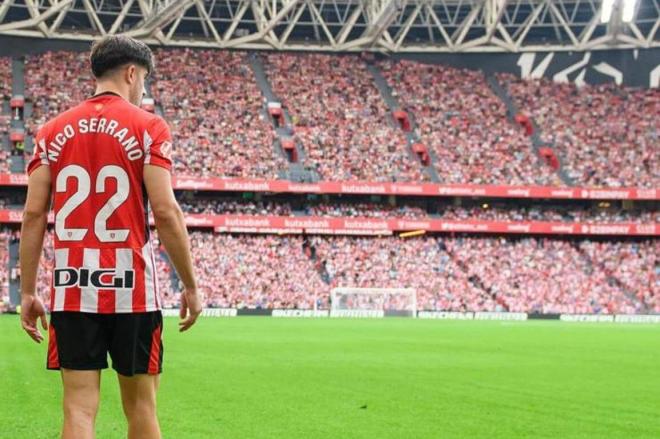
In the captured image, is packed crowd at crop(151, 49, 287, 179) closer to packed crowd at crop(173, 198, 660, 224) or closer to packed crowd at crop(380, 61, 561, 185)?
packed crowd at crop(173, 198, 660, 224)

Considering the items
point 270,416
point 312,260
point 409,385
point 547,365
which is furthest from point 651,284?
point 270,416

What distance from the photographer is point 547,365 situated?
20.0 meters

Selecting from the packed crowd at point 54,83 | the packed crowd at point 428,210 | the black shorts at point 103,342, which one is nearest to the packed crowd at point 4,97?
the packed crowd at point 54,83

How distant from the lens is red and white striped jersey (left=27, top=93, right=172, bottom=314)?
18.0ft

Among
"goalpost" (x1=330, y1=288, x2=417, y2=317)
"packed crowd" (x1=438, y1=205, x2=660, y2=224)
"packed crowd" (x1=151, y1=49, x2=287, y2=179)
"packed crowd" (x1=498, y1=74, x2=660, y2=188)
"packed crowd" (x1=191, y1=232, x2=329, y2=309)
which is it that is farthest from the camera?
"packed crowd" (x1=498, y1=74, x2=660, y2=188)

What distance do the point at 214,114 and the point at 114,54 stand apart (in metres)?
58.1

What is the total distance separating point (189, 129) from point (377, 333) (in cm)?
3114

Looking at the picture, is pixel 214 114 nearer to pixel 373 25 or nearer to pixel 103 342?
pixel 373 25

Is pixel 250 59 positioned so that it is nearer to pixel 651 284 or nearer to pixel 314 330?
pixel 651 284

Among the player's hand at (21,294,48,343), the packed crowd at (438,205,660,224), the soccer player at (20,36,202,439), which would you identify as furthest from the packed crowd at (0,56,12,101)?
the soccer player at (20,36,202,439)

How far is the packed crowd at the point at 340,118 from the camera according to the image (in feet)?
205

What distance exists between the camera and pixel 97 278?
547 cm

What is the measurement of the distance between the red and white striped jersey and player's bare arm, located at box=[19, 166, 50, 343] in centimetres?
9

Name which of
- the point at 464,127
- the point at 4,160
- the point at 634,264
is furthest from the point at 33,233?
the point at 464,127
